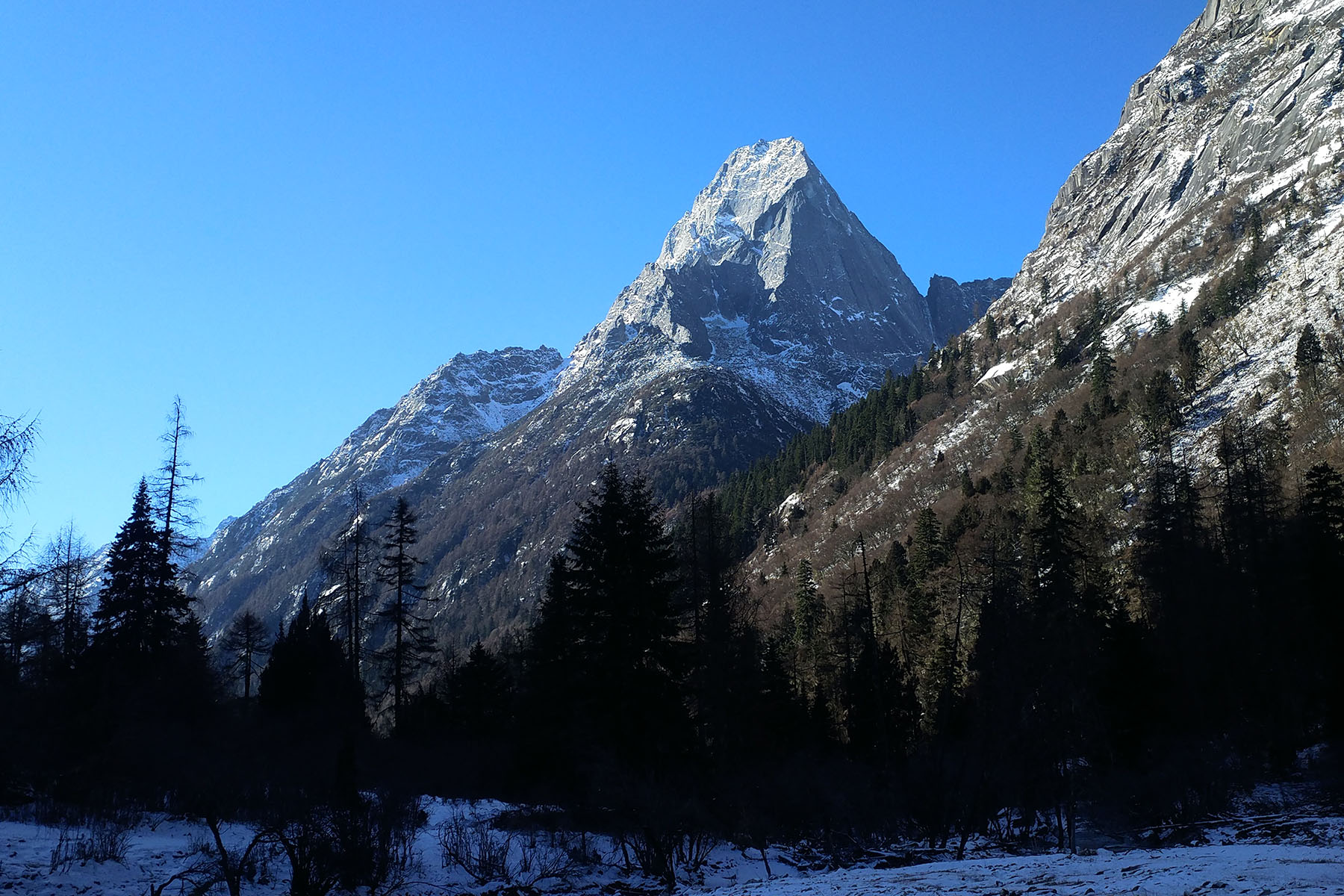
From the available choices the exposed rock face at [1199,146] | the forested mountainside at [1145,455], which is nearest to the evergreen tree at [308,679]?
the forested mountainside at [1145,455]

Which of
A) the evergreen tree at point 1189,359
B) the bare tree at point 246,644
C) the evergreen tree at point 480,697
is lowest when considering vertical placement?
the evergreen tree at point 480,697

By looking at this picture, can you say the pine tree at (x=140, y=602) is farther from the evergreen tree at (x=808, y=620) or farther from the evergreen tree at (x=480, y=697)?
the evergreen tree at (x=808, y=620)

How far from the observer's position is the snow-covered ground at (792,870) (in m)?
8.22

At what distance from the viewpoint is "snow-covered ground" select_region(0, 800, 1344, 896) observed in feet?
27.0

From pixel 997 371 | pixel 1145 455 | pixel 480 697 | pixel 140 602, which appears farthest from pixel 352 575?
pixel 997 371

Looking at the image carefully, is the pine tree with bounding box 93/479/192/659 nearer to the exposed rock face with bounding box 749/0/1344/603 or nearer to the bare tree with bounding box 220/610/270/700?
the bare tree with bounding box 220/610/270/700

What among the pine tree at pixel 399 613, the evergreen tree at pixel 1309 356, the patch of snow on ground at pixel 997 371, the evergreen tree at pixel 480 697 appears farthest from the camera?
the patch of snow on ground at pixel 997 371

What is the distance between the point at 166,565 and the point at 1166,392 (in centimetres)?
7548

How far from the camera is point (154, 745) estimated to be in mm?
20438

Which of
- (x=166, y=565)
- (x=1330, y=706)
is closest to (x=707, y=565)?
(x=166, y=565)

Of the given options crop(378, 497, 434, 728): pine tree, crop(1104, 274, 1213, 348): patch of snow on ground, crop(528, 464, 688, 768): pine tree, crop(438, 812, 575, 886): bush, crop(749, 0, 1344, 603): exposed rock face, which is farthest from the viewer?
crop(1104, 274, 1213, 348): patch of snow on ground

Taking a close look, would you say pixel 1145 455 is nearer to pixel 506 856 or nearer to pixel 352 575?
pixel 352 575

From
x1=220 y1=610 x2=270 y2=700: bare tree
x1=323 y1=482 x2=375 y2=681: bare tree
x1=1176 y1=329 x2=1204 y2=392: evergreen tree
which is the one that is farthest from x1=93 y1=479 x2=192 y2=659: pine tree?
x1=1176 y1=329 x2=1204 y2=392: evergreen tree

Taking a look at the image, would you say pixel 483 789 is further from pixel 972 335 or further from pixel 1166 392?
pixel 972 335
